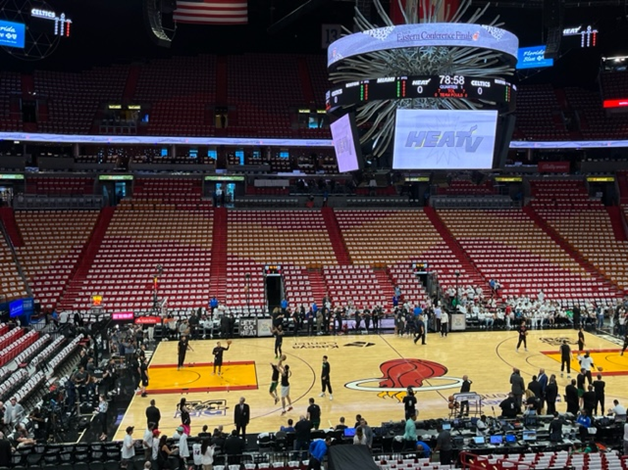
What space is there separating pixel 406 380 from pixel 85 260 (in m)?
18.2

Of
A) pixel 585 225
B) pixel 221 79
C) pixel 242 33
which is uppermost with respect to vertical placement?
pixel 242 33

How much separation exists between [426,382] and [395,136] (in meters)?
7.29

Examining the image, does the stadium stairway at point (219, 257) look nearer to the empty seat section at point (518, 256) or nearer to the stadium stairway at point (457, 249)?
the stadium stairway at point (457, 249)

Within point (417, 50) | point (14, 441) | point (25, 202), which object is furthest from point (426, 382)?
point (25, 202)

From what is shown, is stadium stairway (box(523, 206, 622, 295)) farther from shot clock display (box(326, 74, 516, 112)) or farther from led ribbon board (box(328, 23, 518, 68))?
led ribbon board (box(328, 23, 518, 68))

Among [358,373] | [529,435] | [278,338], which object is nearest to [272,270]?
[278,338]

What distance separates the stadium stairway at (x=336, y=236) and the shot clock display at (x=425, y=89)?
54.7ft

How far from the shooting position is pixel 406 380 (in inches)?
683

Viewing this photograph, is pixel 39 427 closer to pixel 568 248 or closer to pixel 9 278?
pixel 9 278

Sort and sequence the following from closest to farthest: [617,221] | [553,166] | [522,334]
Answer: [522,334] → [617,221] → [553,166]

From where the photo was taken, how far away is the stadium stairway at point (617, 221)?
34.0 metres

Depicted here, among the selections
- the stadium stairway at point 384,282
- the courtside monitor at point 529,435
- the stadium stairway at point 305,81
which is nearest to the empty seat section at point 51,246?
the stadium stairway at point 384,282

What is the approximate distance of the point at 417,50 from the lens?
46.1 ft

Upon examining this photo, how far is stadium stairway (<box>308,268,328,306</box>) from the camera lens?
1093 inches
